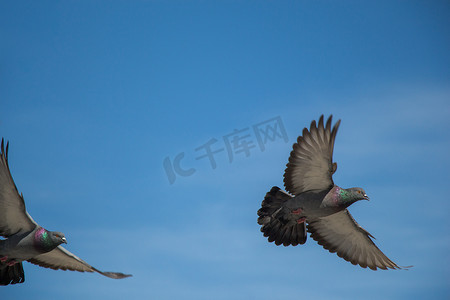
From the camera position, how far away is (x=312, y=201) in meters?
18.4

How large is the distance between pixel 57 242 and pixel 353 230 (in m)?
9.35

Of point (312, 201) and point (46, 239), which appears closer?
point (46, 239)

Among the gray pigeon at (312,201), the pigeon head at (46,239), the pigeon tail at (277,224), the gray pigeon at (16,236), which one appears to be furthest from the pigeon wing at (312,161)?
the pigeon head at (46,239)

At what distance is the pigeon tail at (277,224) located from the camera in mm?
18500

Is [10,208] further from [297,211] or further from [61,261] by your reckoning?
[297,211]

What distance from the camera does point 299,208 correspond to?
60.7 ft

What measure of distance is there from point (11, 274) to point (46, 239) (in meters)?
1.99

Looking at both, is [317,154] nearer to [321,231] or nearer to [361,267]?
[321,231]

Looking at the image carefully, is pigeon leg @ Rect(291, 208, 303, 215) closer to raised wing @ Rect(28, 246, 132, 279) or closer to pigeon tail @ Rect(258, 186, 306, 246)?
pigeon tail @ Rect(258, 186, 306, 246)

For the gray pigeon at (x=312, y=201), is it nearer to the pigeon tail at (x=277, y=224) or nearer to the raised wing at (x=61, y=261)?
the pigeon tail at (x=277, y=224)

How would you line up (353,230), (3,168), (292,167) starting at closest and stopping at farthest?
(3,168) → (292,167) → (353,230)

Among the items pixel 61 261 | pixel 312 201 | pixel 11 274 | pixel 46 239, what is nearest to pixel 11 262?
pixel 11 274

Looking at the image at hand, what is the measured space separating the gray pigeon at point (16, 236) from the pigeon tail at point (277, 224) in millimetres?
4584

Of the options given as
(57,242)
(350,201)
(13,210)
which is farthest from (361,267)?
(13,210)
